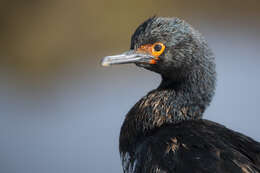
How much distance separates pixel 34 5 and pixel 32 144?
3526 mm

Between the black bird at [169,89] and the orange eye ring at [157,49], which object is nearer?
the black bird at [169,89]

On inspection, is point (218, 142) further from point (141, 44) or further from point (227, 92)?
Answer: point (227, 92)

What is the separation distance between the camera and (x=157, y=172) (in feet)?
12.2

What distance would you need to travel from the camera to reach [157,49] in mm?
4203

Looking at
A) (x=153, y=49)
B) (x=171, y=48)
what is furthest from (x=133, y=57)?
(x=171, y=48)

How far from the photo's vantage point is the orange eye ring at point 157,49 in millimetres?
4195

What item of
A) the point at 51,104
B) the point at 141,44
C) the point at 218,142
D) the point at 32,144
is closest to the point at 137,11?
the point at 51,104

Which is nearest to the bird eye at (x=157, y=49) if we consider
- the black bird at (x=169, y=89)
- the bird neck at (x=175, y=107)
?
the black bird at (x=169, y=89)

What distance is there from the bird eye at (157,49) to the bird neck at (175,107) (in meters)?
0.28

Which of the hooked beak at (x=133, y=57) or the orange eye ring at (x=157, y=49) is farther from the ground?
the orange eye ring at (x=157, y=49)

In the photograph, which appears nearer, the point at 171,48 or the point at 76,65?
the point at 171,48

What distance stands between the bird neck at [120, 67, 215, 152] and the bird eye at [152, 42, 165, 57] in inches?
11.1

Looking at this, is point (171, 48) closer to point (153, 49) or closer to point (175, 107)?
point (153, 49)

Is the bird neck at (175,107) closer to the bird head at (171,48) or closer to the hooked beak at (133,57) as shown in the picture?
the bird head at (171,48)
